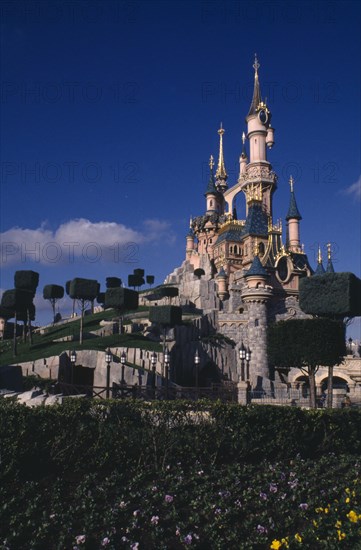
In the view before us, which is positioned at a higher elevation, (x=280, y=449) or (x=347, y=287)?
(x=347, y=287)

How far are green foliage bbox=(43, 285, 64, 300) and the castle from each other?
17.6 meters

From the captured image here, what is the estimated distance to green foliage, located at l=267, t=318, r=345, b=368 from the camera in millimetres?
30266

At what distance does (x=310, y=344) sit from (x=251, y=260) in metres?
43.1

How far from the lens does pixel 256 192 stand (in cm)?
7919

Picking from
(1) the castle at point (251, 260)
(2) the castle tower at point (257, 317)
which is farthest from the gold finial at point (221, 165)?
(2) the castle tower at point (257, 317)

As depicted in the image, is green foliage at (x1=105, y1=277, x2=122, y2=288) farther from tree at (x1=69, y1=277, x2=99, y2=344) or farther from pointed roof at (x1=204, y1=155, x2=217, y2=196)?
tree at (x1=69, y1=277, x2=99, y2=344)

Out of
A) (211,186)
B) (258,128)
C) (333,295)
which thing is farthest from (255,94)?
(333,295)

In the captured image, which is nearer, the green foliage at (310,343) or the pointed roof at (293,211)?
the green foliage at (310,343)

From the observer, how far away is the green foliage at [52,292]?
67.2 m

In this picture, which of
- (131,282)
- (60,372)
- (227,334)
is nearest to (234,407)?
(60,372)

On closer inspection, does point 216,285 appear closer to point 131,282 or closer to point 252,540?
point 131,282

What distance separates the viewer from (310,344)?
30.6m

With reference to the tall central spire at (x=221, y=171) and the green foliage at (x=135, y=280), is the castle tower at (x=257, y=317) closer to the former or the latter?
the green foliage at (x=135, y=280)

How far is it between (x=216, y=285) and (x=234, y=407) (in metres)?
55.2
